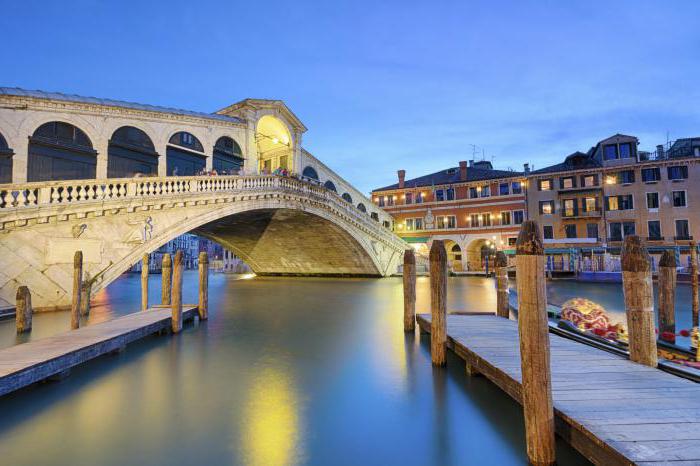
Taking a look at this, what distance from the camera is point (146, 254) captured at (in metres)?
11.3

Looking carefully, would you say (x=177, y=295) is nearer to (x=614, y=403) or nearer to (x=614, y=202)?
(x=614, y=403)

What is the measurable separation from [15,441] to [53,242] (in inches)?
321

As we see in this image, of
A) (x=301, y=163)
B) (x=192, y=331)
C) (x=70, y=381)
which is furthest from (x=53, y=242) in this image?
(x=301, y=163)

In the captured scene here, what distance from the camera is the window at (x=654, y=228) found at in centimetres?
2673

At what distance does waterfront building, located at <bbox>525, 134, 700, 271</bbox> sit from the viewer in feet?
86.2

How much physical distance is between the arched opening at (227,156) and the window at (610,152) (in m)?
25.6

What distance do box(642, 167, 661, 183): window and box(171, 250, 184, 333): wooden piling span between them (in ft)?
101

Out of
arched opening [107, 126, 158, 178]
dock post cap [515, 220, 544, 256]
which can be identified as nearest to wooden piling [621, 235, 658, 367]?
dock post cap [515, 220, 544, 256]

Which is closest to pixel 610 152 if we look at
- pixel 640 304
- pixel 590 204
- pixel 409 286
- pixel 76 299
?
pixel 590 204

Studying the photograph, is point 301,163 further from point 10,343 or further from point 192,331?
point 10,343

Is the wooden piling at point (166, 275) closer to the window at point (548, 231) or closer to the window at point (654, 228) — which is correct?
the window at point (548, 231)

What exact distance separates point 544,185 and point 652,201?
22.3ft

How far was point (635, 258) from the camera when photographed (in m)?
4.30

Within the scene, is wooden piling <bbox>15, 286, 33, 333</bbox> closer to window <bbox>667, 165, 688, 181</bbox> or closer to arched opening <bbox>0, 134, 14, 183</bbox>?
arched opening <bbox>0, 134, 14, 183</bbox>
